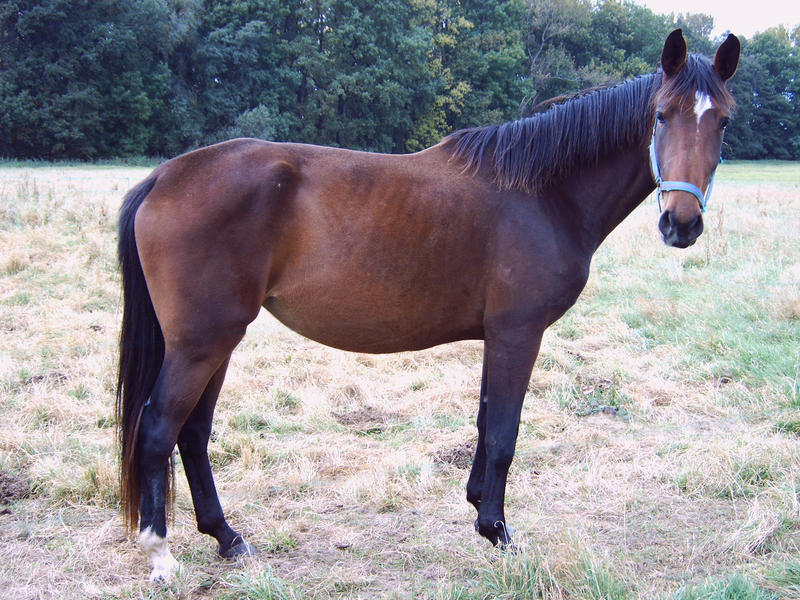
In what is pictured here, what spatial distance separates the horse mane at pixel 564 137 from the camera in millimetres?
2910

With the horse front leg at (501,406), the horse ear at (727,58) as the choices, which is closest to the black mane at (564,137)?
the horse ear at (727,58)

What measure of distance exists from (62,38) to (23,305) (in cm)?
3316

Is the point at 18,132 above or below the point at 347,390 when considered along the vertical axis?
above

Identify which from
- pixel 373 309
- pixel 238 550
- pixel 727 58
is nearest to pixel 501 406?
pixel 373 309

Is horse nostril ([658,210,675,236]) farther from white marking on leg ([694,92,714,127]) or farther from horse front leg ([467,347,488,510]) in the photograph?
horse front leg ([467,347,488,510])

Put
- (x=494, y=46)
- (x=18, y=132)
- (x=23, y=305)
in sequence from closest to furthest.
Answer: (x=23, y=305) < (x=18, y=132) < (x=494, y=46)

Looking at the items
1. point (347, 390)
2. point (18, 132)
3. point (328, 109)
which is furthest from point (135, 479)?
point (328, 109)

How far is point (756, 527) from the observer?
2.94 meters

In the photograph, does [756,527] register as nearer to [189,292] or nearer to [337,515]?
[337,515]

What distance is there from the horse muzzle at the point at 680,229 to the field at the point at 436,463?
141 cm

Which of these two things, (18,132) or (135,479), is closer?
(135,479)

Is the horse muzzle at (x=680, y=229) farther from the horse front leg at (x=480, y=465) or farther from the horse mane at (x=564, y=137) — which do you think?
the horse front leg at (x=480, y=465)

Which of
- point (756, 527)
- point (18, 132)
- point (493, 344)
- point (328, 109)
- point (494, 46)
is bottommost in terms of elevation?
point (756, 527)

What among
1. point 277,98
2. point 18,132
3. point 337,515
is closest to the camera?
point 337,515
